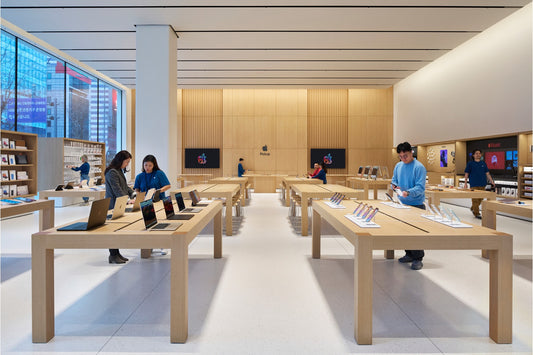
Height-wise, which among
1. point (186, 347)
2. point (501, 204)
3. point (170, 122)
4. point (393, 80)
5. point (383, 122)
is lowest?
point (186, 347)

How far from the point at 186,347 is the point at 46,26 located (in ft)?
26.3

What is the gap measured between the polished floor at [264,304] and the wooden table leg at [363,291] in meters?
0.08

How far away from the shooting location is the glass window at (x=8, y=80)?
7.97 m

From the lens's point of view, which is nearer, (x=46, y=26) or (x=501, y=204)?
(x=501, y=204)

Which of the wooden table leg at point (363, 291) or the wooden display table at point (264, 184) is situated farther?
the wooden display table at point (264, 184)

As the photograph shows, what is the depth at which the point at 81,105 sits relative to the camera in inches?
458

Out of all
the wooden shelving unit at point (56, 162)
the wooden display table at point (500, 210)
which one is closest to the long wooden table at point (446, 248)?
the wooden display table at point (500, 210)

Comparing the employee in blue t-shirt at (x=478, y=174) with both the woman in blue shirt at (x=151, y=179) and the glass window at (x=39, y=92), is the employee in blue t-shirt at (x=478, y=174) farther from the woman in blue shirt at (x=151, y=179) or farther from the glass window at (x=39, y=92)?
the glass window at (x=39, y=92)

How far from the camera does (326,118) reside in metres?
15.2

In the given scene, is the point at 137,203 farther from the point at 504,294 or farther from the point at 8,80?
the point at 8,80

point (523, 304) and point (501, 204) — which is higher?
point (501, 204)

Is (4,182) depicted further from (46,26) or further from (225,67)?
(225,67)

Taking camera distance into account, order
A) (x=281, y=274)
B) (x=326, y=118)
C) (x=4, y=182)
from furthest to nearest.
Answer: (x=326, y=118)
(x=4, y=182)
(x=281, y=274)

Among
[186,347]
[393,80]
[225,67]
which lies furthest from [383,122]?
[186,347]
